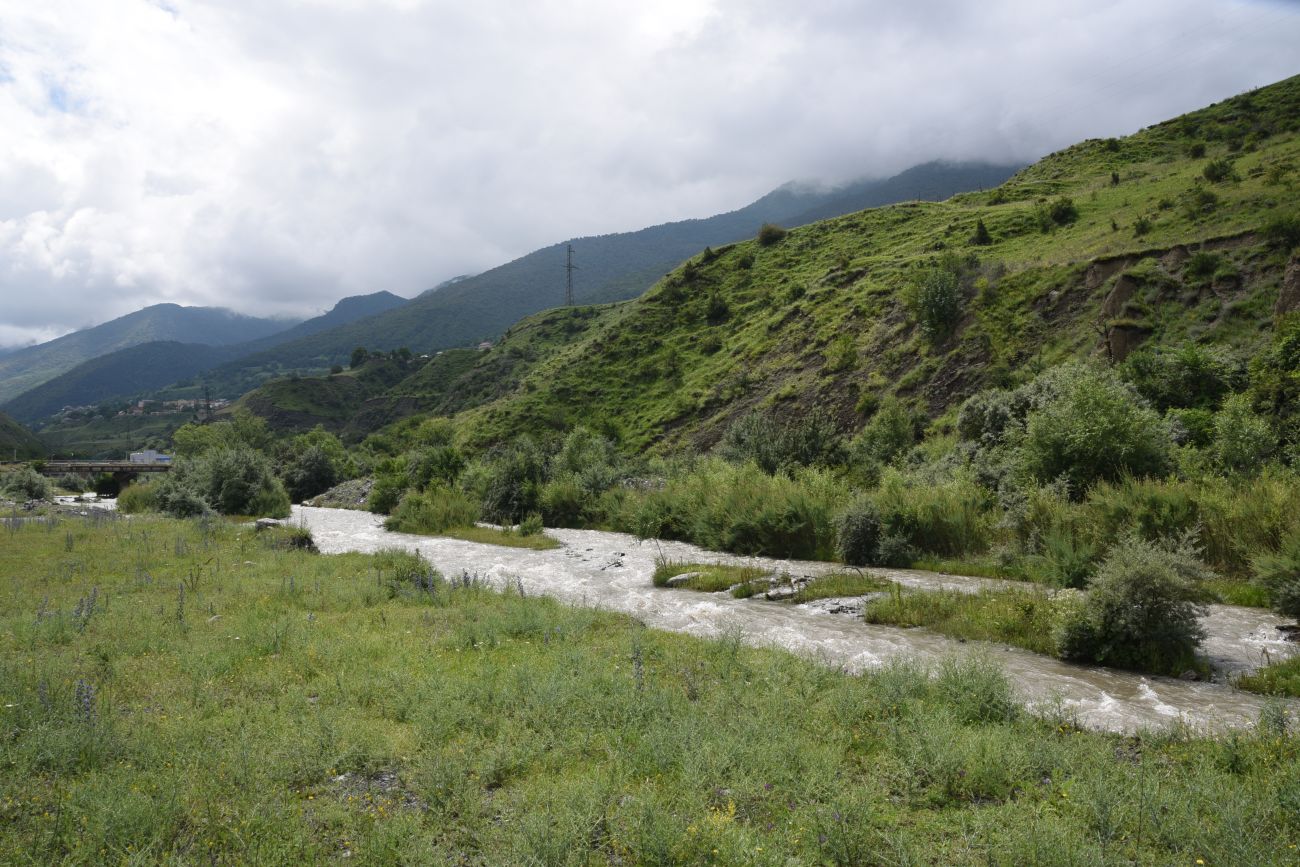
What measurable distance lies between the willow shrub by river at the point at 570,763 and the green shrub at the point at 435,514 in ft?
83.4

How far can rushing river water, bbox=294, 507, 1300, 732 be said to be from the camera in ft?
29.7

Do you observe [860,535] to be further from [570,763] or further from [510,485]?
[510,485]

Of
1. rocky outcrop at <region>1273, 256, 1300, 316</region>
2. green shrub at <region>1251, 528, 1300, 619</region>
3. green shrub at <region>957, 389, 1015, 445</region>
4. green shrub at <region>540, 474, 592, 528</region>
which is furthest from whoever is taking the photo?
green shrub at <region>540, 474, 592, 528</region>

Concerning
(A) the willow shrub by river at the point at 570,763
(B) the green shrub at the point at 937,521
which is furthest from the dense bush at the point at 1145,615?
(B) the green shrub at the point at 937,521

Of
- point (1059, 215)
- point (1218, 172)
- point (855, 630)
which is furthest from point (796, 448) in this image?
point (1218, 172)

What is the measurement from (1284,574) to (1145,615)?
14.7ft

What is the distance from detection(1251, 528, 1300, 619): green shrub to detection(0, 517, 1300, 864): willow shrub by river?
710 cm

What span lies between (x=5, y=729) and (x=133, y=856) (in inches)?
150

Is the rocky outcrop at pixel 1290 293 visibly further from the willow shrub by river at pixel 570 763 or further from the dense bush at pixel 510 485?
the dense bush at pixel 510 485

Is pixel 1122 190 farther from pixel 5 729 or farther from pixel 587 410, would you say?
pixel 5 729

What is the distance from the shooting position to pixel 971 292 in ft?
165

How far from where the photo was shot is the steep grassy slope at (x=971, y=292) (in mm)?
→ 37219

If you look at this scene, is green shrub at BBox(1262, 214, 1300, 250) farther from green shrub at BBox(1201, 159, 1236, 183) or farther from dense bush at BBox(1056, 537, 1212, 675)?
dense bush at BBox(1056, 537, 1212, 675)

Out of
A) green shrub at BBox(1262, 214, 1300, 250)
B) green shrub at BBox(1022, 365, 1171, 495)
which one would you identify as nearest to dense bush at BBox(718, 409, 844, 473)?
green shrub at BBox(1022, 365, 1171, 495)
